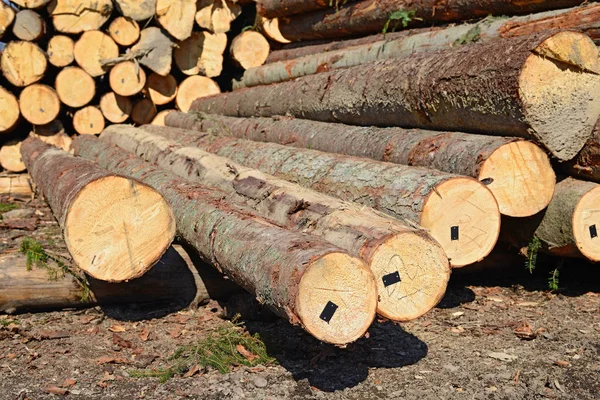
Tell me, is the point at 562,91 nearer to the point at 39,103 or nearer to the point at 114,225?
the point at 114,225

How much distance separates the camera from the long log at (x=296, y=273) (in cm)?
335

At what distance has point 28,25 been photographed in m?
8.99

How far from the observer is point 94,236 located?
4355mm

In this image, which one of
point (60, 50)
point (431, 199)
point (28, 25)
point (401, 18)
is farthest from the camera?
point (60, 50)

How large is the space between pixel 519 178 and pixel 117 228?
112 inches

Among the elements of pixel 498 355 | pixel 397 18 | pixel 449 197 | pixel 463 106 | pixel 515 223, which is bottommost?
pixel 498 355

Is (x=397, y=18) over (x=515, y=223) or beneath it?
over

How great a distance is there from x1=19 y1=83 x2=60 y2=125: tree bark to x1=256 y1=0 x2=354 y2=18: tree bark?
335cm

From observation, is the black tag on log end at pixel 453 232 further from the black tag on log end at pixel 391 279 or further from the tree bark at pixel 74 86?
the tree bark at pixel 74 86

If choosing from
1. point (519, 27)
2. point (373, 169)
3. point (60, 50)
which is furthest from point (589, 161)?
point (60, 50)

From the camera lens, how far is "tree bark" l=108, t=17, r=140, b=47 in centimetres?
942

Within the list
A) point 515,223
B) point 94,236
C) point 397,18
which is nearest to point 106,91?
point 397,18

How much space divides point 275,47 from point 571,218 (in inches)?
265

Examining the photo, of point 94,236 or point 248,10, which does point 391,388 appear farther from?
point 248,10
